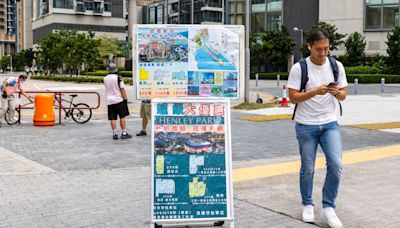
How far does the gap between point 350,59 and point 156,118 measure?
5264cm

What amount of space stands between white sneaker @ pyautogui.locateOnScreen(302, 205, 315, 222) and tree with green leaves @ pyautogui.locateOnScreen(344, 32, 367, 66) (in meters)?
51.6

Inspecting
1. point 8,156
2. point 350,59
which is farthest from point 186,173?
point 350,59

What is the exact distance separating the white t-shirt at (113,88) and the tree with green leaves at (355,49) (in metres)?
46.3

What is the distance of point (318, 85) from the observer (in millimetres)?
5188

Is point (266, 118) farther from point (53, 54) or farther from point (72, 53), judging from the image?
point (53, 54)

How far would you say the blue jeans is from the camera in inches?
205

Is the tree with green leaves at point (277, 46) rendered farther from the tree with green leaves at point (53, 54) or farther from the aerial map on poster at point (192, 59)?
the aerial map on poster at point (192, 59)

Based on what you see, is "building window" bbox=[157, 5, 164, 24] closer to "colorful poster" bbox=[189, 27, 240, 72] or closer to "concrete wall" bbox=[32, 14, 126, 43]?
"concrete wall" bbox=[32, 14, 126, 43]

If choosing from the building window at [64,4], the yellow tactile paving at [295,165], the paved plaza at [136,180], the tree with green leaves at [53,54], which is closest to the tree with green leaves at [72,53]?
the tree with green leaves at [53,54]

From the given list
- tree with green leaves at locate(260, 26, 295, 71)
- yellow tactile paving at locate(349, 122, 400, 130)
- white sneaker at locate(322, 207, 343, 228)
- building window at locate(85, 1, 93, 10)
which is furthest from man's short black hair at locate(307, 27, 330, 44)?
building window at locate(85, 1, 93, 10)

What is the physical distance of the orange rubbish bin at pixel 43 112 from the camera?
14.9 metres

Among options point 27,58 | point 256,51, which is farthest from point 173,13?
point 256,51

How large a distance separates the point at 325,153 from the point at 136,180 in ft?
10.5

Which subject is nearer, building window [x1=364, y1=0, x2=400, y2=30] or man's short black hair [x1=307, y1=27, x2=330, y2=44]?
man's short black hair [x1=307, y1=27, x2=330, y2=44]
